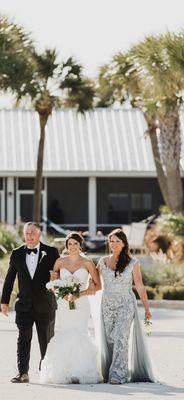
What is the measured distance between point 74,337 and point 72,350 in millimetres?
170

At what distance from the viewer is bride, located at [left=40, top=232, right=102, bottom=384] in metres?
12.4

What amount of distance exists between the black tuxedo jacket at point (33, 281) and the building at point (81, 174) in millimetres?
32274

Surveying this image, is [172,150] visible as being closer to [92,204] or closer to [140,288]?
[92,204]

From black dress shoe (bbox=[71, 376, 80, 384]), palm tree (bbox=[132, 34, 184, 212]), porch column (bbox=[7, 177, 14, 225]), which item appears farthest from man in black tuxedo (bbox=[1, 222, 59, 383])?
porch column (bbox=[7, 177, 14, 225])

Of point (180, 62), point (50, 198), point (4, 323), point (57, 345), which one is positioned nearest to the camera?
point (57, 345)

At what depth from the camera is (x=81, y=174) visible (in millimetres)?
45094

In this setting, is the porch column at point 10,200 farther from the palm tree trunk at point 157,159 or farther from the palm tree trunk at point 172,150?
the palm tree trunk at point 172,150

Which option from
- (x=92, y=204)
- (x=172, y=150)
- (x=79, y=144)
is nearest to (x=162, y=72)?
(x=172, y=150)

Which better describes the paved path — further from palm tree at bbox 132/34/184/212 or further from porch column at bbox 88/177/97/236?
porch column at bbox 88/177/97/236

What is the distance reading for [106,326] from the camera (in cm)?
1287

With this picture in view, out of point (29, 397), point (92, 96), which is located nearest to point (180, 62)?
point (92, 96)

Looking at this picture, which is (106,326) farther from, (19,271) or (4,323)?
(4,323)

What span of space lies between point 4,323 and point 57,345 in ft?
21.8

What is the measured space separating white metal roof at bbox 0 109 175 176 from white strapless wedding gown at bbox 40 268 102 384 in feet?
103
